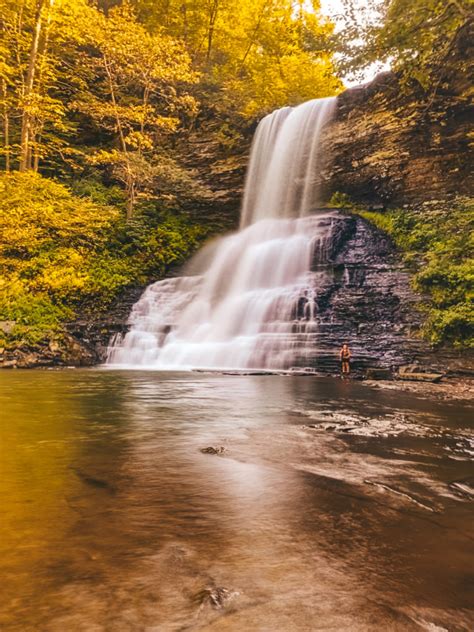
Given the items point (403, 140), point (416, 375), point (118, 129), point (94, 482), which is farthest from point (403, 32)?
point (118, 129)

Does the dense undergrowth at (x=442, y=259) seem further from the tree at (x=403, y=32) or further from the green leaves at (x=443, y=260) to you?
the tree at (x=403, y=32)

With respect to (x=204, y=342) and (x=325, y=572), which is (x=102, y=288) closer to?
(x=204, y=342)

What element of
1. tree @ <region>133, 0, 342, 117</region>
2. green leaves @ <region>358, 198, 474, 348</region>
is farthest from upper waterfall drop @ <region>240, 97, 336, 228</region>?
tree @ <region>133, 0, 342, 117</region>

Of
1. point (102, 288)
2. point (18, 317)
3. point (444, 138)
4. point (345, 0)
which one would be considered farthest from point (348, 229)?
point (18, 317)

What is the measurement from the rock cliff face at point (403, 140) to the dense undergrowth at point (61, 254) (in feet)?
26.8

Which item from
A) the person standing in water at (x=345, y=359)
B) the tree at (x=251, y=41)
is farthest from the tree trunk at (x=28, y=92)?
the person standing in water at (x=345, y=359)

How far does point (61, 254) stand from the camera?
1688 cm

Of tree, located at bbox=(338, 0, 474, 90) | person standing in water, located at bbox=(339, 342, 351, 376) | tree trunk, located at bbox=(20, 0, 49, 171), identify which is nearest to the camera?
tree, located at bbox=(338, 0, 474, 90)

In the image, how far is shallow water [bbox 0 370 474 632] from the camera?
1323 millimetres

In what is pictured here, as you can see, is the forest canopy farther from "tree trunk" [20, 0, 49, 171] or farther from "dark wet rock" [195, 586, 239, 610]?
"dark wet rock" [195, 586, 239, 610]

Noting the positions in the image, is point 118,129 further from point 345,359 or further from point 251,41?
point 345,359

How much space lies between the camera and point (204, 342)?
13.8 meters

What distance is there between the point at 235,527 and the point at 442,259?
40.2 ft

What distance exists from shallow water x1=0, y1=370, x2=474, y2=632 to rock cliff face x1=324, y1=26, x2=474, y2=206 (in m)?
14.7
